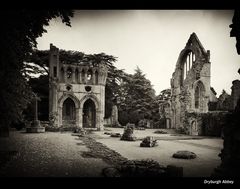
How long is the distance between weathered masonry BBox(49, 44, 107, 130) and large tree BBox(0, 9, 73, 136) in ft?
61.1

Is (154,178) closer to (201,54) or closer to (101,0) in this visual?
(101,0)

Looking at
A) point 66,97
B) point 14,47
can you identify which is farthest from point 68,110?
point 14,47

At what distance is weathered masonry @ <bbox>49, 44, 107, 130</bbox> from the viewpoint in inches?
1117

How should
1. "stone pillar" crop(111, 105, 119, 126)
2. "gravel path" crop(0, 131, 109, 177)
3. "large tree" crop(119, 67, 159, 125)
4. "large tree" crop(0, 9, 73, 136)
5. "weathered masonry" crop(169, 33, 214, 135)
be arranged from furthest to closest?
"large tree" crop(119, 67, 159, 125)
"stone pillar" crop(111, 105, 119, 126)
"weathered masonry" crop(169, 33, 214, 135)
"large tree" crop(0, 9, 73, 136)
"gravel path" crop(0, 131, 109, 177)

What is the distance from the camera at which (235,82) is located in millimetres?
23891

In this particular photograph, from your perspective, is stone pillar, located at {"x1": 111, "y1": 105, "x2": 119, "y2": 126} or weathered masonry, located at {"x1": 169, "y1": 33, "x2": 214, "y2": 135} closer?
weathered masonry, located at {"x1": 169, "y1": 33, "x2": 214, "y2": 135}

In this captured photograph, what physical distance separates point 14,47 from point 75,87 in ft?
69.9

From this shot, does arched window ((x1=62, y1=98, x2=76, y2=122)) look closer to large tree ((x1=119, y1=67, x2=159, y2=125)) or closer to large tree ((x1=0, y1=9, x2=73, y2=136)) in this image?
large tree ((x1=119, y1=67, x2=159, y2=125))

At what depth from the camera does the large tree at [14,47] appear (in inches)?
297

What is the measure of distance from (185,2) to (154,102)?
34.8 meters

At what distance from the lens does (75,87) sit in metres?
29.2

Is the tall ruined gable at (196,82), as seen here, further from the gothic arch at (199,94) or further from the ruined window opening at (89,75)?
the ruined window opening at (89,75)

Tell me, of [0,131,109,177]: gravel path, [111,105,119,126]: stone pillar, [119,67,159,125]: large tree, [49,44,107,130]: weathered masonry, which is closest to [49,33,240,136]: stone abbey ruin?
[49,44,107,130]: weathered masonry

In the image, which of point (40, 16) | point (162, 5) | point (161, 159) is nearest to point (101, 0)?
point (162, 5)
